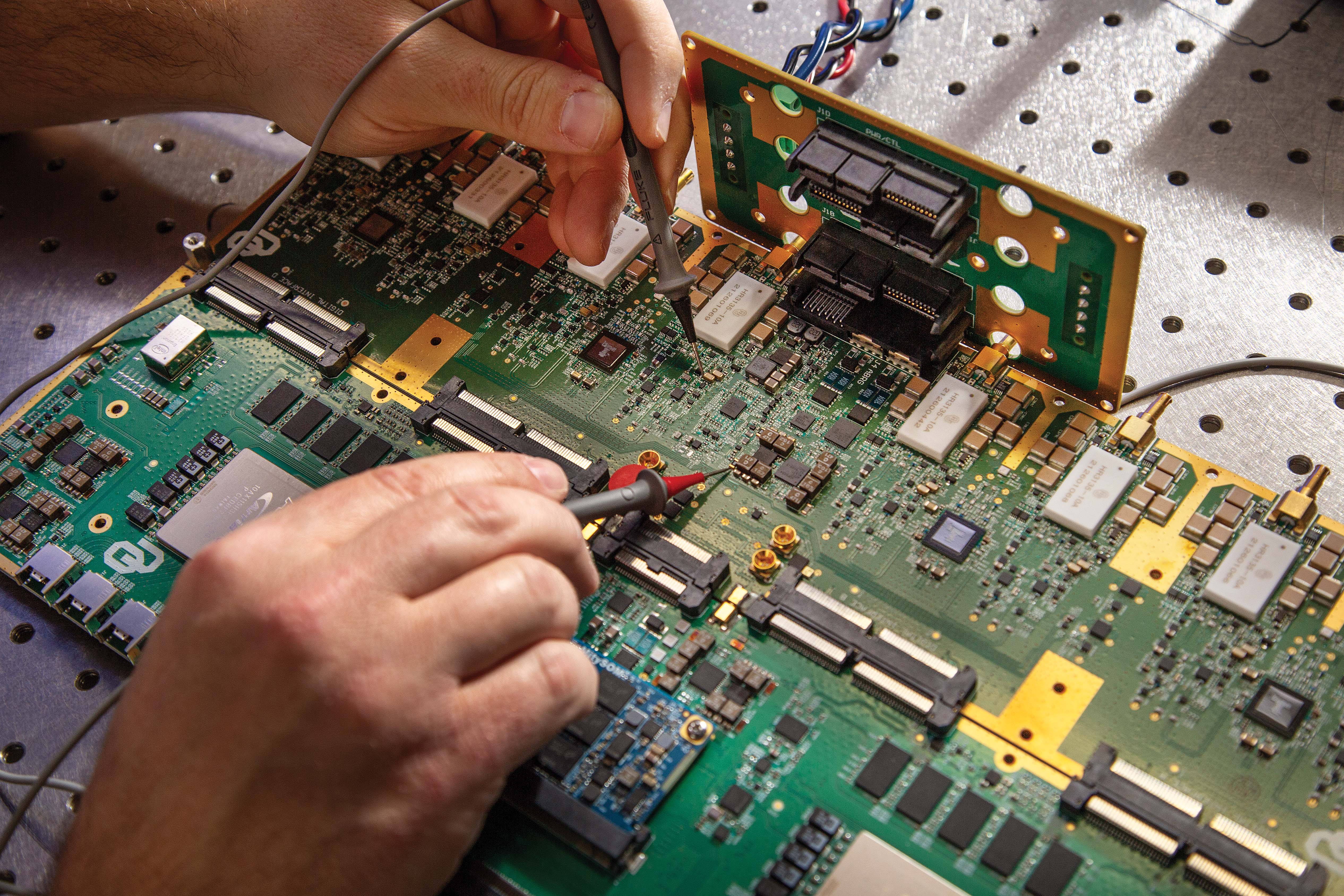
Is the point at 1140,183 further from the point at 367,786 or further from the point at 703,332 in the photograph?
the point at 367,786

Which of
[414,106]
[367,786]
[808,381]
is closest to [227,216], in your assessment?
[414,106]

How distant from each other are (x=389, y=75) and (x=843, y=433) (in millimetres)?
2184

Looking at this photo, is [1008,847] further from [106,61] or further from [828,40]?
[106,61]

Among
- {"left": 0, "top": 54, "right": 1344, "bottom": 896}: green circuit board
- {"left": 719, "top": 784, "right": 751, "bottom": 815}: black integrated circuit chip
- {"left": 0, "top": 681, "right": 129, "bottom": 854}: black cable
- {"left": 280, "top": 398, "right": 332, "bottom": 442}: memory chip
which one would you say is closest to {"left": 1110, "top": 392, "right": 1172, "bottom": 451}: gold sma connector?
{"left": 0, "top": 54, "right": 1344, "bottom": 896}: green circuit board

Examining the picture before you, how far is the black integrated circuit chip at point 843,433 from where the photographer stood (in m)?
4.30

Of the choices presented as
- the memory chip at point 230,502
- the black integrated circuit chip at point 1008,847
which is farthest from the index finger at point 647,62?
the black integrated circuit chip at point 1008,847

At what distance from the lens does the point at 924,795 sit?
363 cm

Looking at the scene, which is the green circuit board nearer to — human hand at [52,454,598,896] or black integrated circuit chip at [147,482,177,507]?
black integrated circuit chip at [147,482,177,507]

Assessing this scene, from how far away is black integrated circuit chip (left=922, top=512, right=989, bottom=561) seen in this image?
158 inches

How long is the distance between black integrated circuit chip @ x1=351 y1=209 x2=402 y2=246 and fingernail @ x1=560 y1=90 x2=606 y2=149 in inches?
A: 40.9

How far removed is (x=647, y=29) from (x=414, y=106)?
3.18 ft

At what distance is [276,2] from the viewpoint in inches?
191

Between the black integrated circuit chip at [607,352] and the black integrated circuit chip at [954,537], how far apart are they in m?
1.31

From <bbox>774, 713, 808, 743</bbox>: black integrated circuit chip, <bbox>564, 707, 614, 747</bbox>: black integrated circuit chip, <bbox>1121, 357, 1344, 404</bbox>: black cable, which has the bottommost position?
<bbox>564, 707, 614, 747</bbox>: black integrated circuit chip
